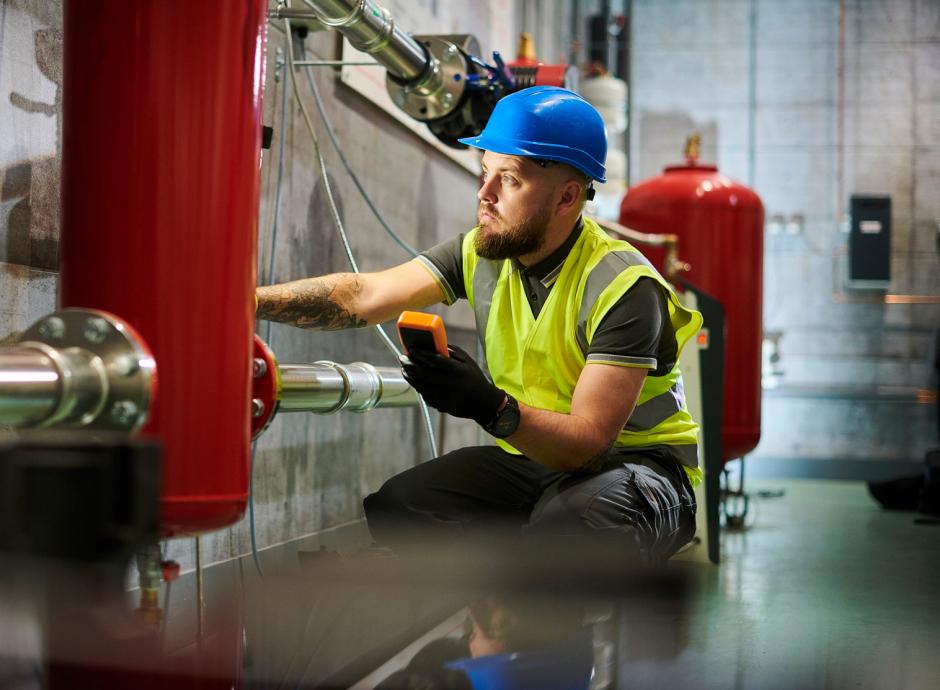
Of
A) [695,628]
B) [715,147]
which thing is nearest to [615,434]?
[695,628]

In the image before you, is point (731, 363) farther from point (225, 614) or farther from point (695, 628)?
point (225, 614)

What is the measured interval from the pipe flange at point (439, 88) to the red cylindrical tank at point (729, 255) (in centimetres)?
178

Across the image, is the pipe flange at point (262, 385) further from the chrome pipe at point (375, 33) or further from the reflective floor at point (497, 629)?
the chrome pipe at point (375, 33)

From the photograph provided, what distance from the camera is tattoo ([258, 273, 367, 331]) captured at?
172 centimetres

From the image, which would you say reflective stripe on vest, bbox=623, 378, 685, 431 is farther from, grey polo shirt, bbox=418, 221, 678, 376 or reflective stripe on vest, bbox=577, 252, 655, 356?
reflective stripe on vest, bbox=577, 252, 655, 356

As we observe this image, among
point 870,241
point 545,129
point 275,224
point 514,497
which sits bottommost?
point 514,497

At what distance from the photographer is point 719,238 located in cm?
414

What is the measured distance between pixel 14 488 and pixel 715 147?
652 cm

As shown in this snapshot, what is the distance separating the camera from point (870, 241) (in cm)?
626

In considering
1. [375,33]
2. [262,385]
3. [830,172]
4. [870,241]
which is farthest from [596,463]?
[830,172]

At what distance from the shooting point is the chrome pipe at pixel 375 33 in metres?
1.87

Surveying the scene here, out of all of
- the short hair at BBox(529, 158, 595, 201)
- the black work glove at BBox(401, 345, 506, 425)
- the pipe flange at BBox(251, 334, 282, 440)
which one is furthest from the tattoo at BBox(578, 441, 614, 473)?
the pipe flange at BBox(251, 334, 282, 440)

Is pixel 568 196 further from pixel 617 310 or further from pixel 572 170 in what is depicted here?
pixel 617 310

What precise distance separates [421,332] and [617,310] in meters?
0.42
